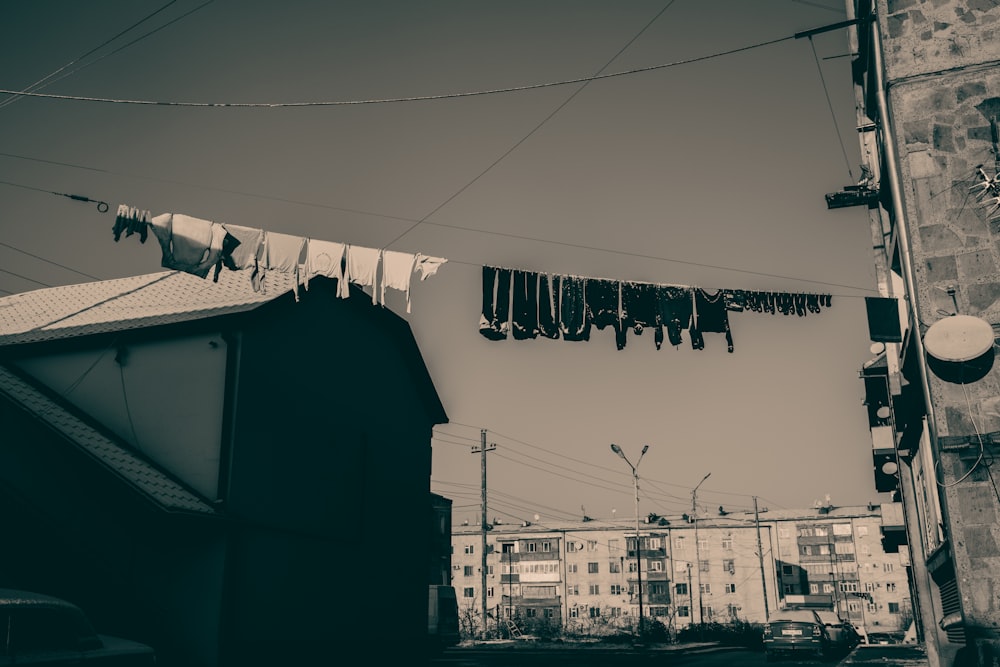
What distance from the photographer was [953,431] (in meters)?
12.4

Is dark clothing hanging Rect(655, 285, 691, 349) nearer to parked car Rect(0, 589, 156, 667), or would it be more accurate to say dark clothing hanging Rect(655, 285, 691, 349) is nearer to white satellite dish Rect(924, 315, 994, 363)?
white satellite dish Rect(924, 315, 994, 363)

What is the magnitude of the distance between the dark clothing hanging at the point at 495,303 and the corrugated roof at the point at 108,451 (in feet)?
21.6

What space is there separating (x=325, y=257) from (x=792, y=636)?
23.7 metres

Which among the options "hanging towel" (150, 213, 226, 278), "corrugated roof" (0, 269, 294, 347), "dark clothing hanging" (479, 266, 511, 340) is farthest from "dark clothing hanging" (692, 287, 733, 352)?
"corrugated roof" (0, 269, 294, 347)

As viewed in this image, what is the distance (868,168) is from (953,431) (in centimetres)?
1238

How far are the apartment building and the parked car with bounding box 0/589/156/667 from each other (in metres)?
82.0

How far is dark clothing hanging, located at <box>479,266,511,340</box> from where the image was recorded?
49.0 ft

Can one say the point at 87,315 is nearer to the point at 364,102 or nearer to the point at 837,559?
the point at 364,102

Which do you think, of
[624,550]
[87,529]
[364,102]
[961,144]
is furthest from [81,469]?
[624,550]

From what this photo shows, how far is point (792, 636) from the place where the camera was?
29.5 metres

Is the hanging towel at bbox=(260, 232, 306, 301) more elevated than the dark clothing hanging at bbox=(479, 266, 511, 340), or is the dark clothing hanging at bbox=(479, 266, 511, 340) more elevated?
the hanging towel at bbox=(260, 232, 306, 301)

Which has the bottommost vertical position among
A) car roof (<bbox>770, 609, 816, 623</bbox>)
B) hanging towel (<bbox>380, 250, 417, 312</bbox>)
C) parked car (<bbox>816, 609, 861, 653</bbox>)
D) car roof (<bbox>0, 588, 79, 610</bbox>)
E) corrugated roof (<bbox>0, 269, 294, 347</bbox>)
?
parked car (<bbox>816, 609, 861, 653</bbox>)

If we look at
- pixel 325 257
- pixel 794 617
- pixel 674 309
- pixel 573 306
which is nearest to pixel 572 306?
pixel 573 306

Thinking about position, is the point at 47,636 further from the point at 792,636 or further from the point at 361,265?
the point at 792,636
